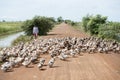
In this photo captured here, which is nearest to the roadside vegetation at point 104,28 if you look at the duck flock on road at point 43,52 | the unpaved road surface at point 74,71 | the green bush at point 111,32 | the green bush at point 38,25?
the green bush at point 111,32

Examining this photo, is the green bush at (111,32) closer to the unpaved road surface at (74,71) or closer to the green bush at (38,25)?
the green bush at (38,25)

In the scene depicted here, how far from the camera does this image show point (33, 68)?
1434cm

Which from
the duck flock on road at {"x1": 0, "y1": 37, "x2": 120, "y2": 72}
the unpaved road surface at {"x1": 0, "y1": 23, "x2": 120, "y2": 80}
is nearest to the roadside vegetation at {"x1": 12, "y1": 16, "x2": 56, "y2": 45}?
the duck flock on road at {"x1": 0, "y1": 37, "x2": 120, "y2": 72}

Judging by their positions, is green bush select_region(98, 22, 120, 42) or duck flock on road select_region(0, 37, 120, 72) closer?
duck flock on road select_region(0, 37, 120, 72)

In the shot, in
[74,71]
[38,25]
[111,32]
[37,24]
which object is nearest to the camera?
[74,71]

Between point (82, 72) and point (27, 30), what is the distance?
26258 mm

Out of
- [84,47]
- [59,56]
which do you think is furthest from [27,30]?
[59,56]

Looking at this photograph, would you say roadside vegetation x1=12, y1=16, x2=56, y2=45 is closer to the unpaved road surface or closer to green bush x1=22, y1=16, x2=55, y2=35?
green bush x1=22, y1=16, x2=55, y2=35

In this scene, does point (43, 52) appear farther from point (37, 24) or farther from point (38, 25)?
point (38, 25)

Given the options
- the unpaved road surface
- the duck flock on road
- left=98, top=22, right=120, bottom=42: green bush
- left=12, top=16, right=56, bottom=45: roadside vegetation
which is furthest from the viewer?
left=12, top=16, right=56, bottom=45: roadside vegetation

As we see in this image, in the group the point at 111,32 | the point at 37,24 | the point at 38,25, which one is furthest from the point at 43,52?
the point at 38,25

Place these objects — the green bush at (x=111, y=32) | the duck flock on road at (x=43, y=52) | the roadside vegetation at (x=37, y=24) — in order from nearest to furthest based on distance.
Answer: the duck flock on road at (x=43, y=52) < the green bush at (x=111, y=32) < the roadside vegetation at (x=37, y=24)

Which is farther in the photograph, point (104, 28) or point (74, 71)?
point (104, 28)

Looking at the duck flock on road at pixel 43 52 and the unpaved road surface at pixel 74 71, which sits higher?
the duck flock on road at pixel 43 52
